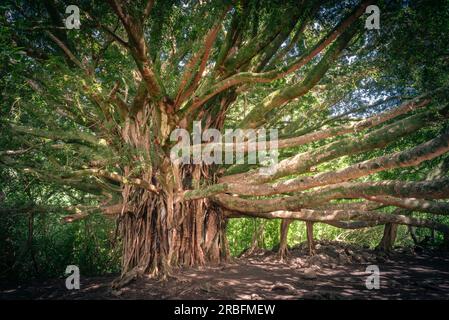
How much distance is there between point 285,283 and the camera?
4.70 meters

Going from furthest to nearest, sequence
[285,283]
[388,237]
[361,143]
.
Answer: [388,237] < [285,283] < [361,143]

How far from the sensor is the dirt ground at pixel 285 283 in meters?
4.28

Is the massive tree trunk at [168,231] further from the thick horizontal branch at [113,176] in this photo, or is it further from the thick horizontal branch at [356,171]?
the thick horizontal branch at [356,171]

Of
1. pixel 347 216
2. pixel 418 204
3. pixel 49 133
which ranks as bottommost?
pixel 347 216

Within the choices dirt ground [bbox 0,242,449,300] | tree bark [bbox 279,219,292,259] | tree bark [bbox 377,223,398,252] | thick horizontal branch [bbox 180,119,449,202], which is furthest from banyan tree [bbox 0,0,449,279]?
tree bark [bbox 377,223,398,252]

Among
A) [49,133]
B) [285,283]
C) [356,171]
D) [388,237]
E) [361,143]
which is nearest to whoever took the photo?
[356,171]

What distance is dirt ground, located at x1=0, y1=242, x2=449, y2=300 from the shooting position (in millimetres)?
4281

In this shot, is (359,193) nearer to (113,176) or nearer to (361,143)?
(361,143)

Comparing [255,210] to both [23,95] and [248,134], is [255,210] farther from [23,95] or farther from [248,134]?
[23,95]

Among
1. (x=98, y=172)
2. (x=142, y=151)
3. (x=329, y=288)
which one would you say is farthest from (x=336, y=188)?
(x=98, y=172)

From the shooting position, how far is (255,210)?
6109 mm

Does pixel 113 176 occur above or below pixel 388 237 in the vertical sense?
above

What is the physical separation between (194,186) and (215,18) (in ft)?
11.4

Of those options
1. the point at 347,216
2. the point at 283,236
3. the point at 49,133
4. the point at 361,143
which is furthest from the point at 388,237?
the point at 49,133
